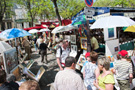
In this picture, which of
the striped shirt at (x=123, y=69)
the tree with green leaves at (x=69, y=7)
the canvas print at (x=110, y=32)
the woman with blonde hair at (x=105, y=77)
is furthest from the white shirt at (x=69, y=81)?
the tree with green leaves at (x=69, y=7)

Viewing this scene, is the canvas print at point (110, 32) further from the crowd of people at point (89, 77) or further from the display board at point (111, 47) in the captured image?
the crowd of people at point (89, 77)

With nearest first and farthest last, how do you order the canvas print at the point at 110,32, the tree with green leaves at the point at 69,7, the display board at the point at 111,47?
the display board at the point at 111,47 < the canvas print at the point at 110,32 < the tree with green leaves at the point at 69,7

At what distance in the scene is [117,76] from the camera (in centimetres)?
296

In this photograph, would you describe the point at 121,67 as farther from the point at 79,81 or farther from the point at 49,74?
the point at 49,74

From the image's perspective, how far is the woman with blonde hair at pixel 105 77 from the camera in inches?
78.4

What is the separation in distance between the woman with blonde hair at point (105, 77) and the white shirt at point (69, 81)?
17.7 inches

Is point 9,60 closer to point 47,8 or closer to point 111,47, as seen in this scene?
point 111,47

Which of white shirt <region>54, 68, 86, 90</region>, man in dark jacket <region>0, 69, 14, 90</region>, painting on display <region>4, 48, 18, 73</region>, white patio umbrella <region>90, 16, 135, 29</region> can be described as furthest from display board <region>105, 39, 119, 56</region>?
man in dark jacket <region>0, 69, 14, 90</region>

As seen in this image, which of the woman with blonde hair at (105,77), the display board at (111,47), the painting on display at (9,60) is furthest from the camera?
the display board at (111,47)

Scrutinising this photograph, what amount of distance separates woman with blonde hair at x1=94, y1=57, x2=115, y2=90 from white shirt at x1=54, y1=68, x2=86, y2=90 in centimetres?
45

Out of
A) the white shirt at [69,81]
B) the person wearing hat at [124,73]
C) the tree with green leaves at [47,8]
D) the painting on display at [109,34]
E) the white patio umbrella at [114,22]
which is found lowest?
the person wearing hat at [124,73]

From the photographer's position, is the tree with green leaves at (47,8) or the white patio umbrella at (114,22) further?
the tree with green leaves at (47,8)

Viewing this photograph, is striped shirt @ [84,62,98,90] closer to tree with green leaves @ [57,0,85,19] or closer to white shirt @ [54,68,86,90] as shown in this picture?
white shirt @ [54,68,86,90]

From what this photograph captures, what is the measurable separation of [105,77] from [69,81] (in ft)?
2.31
